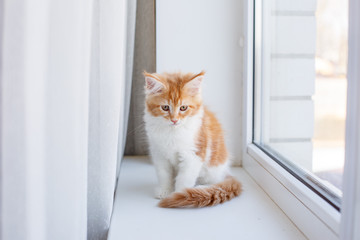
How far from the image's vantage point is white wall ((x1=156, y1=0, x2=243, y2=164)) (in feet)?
5.21

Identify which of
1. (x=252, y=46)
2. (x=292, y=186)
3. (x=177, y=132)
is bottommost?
(x=292, y=186)

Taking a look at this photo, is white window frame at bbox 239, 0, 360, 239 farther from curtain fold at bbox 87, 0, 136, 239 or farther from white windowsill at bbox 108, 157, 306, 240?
curtain fold at bbox 87, 0, 136, 239

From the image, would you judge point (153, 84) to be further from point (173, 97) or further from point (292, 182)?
point (292, 182)

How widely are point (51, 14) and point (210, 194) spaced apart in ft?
2.56

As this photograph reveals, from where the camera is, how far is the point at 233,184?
4.02 ft

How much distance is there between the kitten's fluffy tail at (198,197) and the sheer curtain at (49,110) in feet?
A: 1.01

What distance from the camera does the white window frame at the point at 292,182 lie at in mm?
575

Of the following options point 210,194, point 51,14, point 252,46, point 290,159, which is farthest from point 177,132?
point 51,14

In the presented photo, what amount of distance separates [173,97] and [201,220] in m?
0.44

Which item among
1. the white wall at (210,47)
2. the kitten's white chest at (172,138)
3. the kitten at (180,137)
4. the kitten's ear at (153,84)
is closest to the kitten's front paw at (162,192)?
the kitten at (180,137)

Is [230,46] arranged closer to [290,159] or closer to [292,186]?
[290,159]

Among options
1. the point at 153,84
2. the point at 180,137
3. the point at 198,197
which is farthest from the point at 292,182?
the point at 153,84

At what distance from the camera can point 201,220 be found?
1039mm

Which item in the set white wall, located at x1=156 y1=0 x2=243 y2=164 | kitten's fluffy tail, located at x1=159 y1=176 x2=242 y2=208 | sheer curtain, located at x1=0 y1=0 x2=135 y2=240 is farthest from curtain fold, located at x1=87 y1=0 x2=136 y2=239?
white wall, located at x1=156 y1=0 x2=243 y2=164
